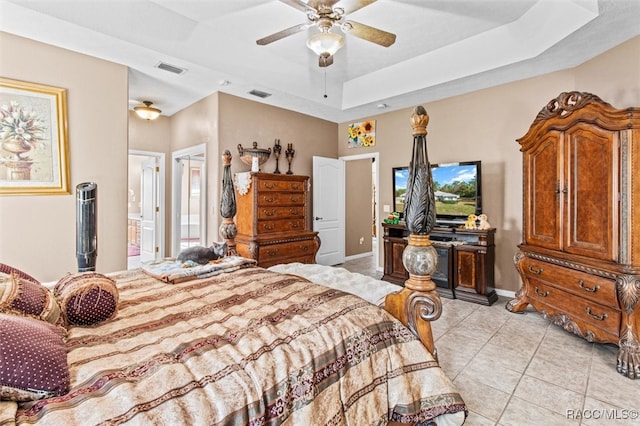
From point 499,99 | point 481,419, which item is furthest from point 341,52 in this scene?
point 481,419

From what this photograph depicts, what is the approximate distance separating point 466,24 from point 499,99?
1316mm

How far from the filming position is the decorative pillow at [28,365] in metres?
0.83

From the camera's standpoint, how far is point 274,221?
4.26m

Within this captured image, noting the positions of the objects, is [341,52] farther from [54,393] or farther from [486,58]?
[54,393]

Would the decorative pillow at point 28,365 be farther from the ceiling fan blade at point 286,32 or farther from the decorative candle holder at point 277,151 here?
the decorative candle holder at point 277,151

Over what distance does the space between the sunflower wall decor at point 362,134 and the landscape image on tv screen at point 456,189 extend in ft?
5.15

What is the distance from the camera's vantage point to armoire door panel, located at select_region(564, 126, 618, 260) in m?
2.51

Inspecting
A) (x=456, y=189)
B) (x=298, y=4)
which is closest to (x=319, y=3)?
(x=298, y=4)

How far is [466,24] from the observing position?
339 centimetres

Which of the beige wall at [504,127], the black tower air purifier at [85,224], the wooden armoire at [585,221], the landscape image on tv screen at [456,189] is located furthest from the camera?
the landscape image on tv screen at [456,189]

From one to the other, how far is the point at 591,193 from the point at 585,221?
0.25 metres

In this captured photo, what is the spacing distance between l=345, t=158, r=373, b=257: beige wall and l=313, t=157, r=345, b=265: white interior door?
507 mm

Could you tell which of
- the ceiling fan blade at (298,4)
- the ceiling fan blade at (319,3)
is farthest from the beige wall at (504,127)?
the ceiling fan blade at (298,4)

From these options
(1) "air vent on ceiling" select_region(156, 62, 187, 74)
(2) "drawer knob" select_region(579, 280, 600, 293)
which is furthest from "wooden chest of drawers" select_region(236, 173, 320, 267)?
(2) "drawer knob" select_region(579, 280, 600, 293)
